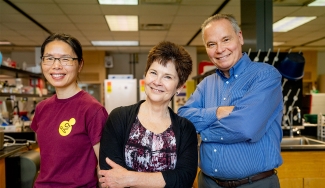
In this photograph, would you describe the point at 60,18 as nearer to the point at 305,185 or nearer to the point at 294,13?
the point at 294,13

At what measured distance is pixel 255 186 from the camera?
150 centimetres

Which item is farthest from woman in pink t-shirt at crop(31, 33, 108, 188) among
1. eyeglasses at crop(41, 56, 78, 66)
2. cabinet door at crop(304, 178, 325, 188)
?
cabinet door at crop(304, 178, 325, 188)

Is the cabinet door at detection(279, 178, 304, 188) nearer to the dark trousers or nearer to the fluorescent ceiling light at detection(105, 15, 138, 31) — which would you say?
the dark trousers

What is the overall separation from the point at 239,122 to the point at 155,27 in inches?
203

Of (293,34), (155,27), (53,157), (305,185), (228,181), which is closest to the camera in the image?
(53,157)

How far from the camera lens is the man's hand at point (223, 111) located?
1493 millimetres

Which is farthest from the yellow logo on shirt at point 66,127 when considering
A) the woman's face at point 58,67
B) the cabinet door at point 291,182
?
the cabinet door at point 291,182

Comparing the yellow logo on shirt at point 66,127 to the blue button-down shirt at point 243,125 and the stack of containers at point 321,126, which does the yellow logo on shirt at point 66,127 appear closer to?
the blue button-down shirt at point 243,125

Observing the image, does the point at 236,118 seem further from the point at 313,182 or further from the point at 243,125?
the point at 313,182

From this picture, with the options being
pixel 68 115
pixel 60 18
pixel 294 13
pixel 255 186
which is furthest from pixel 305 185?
pixel 60 18

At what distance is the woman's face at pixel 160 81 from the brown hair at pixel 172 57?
0.02 meters

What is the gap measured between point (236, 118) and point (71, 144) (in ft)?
2.74

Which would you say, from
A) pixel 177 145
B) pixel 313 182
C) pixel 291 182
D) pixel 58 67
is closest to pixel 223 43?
pixel 177 145

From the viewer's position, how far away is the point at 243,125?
1.40 metres
